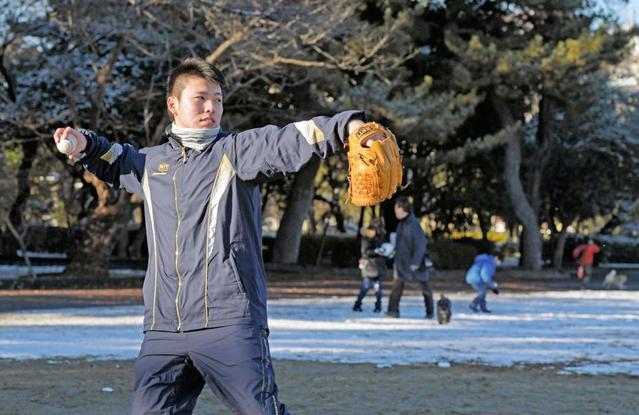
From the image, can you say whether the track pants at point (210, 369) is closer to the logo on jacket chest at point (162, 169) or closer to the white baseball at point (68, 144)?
the logo on jacket chest at point (162, 169)

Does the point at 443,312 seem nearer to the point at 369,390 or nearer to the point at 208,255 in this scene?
the point at 369,390

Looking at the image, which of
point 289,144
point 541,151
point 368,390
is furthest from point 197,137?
point 541,151

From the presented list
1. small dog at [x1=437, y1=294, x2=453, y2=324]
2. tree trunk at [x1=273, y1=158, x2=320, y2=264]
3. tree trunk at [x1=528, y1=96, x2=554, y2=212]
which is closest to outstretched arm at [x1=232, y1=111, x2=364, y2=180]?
small dog at [x1=437, y1=294, x2=453, y2=324]

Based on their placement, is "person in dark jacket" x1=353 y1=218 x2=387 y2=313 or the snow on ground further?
"person in dark jacket" x1=353 y1=218 x2=387 y2=313

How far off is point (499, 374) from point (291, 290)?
531 inches

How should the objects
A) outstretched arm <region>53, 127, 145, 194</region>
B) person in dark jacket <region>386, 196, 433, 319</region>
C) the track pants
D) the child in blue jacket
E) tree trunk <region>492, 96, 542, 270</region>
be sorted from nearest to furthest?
the track pants, outstretched arm <region>53, 127, 145, 194</region>, person in dark jacket <region>386, 196, 433, 319</region>, the child in blue jacket, tree trunk <region>492, 96, 542, 270</region>

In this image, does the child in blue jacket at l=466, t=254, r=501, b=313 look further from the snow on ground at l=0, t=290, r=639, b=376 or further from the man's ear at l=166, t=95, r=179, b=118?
the man's ear at l=166, t=95, r=179, b=118

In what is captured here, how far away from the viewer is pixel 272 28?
23.2m

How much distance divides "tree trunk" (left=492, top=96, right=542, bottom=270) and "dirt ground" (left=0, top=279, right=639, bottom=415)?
25.4 m

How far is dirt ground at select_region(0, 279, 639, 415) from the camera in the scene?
835cm

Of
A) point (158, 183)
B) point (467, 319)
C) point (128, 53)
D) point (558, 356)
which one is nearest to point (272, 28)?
point (128, 53)

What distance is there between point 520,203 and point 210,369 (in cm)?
3271

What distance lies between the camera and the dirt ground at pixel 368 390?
834cm

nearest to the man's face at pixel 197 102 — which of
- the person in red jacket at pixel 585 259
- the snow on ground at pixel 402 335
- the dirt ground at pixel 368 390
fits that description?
the dirt ground at pixel 368 390
